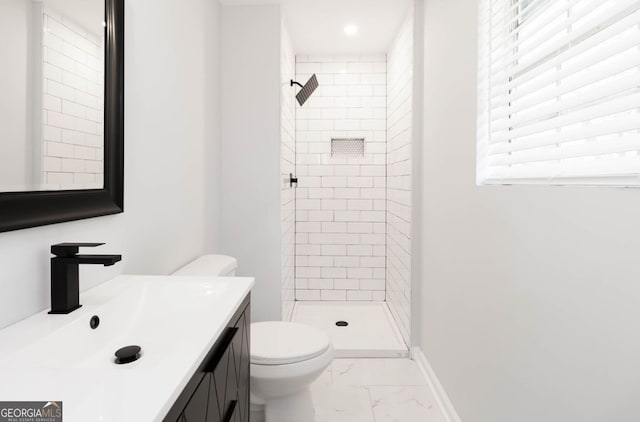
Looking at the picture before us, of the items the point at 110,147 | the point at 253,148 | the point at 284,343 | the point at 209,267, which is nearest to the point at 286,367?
the point at 284,343

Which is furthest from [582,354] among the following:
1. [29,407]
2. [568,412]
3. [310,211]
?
[310,211]

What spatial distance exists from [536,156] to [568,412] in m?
0.73

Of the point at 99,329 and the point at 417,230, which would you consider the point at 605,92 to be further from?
the point at 417,230

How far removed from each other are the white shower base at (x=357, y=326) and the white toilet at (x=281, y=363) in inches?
38.4

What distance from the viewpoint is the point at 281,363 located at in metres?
1.75

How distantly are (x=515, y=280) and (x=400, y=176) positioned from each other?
187 cm

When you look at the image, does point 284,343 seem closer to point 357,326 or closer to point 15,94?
point 15,94

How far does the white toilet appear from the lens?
175cm

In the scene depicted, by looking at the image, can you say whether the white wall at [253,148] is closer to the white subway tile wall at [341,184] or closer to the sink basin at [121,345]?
the white subway tile wall at [341,184]

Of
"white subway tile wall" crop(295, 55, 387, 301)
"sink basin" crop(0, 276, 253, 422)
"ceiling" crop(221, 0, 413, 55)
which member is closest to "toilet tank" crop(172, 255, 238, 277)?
"sink basin" crop(0, 276, 253, 422)

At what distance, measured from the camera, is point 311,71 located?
12.9 ft

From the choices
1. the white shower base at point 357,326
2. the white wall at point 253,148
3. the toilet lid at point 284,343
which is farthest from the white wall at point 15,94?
the white shower base at point 357,326

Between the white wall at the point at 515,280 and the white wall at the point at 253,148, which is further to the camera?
the white wall at the point at 253,148

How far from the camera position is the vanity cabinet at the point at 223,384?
767 millimetres
